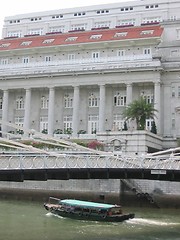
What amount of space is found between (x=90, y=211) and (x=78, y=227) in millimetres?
3494

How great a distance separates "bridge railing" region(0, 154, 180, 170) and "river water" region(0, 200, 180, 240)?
182 inches

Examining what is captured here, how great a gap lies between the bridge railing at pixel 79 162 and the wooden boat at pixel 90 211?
16.5 feet

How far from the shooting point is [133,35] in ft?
248

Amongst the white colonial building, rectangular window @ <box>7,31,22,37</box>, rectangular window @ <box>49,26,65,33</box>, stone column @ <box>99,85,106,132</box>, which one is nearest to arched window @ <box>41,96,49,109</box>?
the white colonial building

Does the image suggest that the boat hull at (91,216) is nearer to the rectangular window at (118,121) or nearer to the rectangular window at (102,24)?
the rectangular window at (118,121)

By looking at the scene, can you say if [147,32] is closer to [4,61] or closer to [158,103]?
[158,103]

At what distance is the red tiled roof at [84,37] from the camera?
75438 mm

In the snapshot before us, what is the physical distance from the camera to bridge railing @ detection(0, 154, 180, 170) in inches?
1013

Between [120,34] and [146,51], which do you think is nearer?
[146,51]

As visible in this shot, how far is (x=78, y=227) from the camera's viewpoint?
107ft

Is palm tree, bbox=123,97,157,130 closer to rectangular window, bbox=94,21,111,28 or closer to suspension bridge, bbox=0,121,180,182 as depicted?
suspension bridge, bbox=0,121,180,182

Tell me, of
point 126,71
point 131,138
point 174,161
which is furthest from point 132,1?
point 174,161

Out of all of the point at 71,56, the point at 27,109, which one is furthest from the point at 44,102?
the point at 71,56

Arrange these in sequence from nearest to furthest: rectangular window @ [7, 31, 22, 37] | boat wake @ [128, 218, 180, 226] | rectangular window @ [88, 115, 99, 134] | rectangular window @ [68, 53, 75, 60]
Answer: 1. boat wake @ [128, 218, 180, 226]
2. rectangular window @ [88, 115, 99, 134]
3. rectangular window @ [68, 53, 75, 60]
4. rectangular window @ [7, 31, 22, 37]
